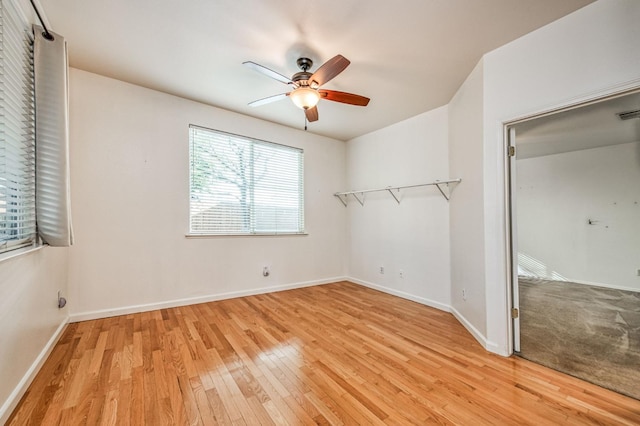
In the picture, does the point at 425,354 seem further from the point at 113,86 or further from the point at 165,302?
the point at 113,86

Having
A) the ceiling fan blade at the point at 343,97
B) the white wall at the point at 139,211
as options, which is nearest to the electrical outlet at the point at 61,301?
the white wall at the point at 139,211

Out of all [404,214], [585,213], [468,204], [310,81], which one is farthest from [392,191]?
[585,213]

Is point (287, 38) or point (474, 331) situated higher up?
point (287, 38)

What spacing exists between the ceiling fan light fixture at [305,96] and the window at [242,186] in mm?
1790

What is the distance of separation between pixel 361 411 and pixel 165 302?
2.78 metres

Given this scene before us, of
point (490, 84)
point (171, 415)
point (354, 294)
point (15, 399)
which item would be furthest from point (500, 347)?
point (15, 399)

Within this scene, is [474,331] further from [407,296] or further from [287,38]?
[287,38]

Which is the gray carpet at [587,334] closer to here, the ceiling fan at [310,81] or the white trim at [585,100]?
the white trim at [585,100]

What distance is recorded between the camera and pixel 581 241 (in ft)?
16.3

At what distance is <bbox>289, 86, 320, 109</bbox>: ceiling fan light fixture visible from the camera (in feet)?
7.50

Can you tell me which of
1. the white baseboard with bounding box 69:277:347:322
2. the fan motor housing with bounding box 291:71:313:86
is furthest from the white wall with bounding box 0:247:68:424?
the fan motor housing with bounding box 291:71:313:86

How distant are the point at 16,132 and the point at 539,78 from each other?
384 centimetres

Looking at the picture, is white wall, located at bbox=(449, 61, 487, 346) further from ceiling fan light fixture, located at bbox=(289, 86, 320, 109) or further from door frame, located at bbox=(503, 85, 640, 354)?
ceiling fan light fixture, located at bbox=(289, 86, 320, 109)

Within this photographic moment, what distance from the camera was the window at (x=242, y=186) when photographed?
11.5 ft
